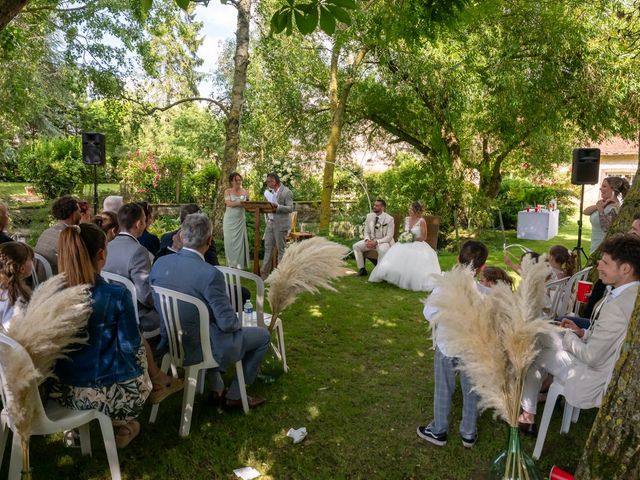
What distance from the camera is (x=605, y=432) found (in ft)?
6.51

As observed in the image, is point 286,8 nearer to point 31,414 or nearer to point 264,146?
point 31,414

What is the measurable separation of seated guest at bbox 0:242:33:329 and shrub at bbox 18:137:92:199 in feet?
44.0

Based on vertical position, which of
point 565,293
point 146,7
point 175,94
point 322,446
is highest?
point 175,94

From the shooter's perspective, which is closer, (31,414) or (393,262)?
(31,414)

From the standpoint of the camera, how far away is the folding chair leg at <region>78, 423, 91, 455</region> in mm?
2965

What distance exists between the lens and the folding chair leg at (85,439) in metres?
2.96

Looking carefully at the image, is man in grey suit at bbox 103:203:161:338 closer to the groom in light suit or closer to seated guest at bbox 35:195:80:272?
seated guest at bbox 35:195:80:272

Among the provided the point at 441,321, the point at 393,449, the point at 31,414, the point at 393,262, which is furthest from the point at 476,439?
the point at 393,262

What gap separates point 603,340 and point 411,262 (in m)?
5.14

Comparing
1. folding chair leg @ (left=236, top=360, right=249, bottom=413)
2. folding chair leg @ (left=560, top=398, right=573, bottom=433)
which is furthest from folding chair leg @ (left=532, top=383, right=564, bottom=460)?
folding chair leg @ (left=236, top=360, right=249, bottom=413)

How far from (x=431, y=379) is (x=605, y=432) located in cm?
238

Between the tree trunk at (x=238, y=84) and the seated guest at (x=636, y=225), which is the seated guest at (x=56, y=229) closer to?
the seated guest at (x=636, y=225)

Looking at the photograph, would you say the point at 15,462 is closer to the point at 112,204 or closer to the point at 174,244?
the point at 174,244

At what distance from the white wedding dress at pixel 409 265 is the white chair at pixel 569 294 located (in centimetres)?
328
